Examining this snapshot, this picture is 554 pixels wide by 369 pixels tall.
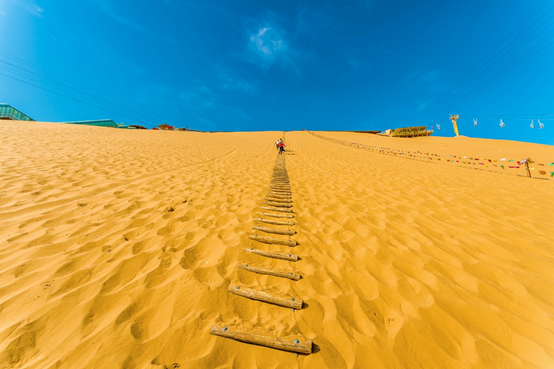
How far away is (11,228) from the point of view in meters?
3.13

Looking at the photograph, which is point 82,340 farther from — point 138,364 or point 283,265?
point 283,265

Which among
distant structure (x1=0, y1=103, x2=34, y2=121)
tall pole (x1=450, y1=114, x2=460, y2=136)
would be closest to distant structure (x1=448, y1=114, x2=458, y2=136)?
tall pole (x1=450, y1=114, x2=460, y2=136)

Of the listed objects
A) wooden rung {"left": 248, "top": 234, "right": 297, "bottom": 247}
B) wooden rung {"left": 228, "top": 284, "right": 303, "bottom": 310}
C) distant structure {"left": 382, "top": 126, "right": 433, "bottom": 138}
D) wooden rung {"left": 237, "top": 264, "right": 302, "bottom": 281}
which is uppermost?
distant structure {"left": 382, "top": 126, "right": 433, "bottom": 138}

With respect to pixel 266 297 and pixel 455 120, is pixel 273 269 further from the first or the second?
pixel 455 120

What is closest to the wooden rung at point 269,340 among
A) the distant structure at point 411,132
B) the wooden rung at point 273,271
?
the wooden rung at point 273,271

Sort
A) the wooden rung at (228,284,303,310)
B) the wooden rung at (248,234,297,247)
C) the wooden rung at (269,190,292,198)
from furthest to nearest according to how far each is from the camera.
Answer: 1. the wooden rung at (269,190,292,198)
2. the wooden rung at (248,234,297,247)
3. the wooden rung at (228,284,303,310)

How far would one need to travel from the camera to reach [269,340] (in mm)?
1724

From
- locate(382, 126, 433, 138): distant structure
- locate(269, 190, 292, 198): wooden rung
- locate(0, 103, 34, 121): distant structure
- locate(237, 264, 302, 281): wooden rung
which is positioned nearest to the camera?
locate(237, 264, 302, 281): wooden rung

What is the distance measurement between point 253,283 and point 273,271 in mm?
326

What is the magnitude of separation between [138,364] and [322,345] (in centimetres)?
164

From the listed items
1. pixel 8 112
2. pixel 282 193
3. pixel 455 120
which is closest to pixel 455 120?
pixel 455 120

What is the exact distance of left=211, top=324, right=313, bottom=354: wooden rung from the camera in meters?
1.68

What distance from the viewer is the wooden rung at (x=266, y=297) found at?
2135mm

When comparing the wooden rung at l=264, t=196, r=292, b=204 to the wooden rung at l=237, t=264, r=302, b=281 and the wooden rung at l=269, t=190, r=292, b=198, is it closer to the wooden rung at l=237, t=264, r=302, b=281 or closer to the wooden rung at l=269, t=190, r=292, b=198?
the wooden rung at l=269, t=190, r=292, b=198
